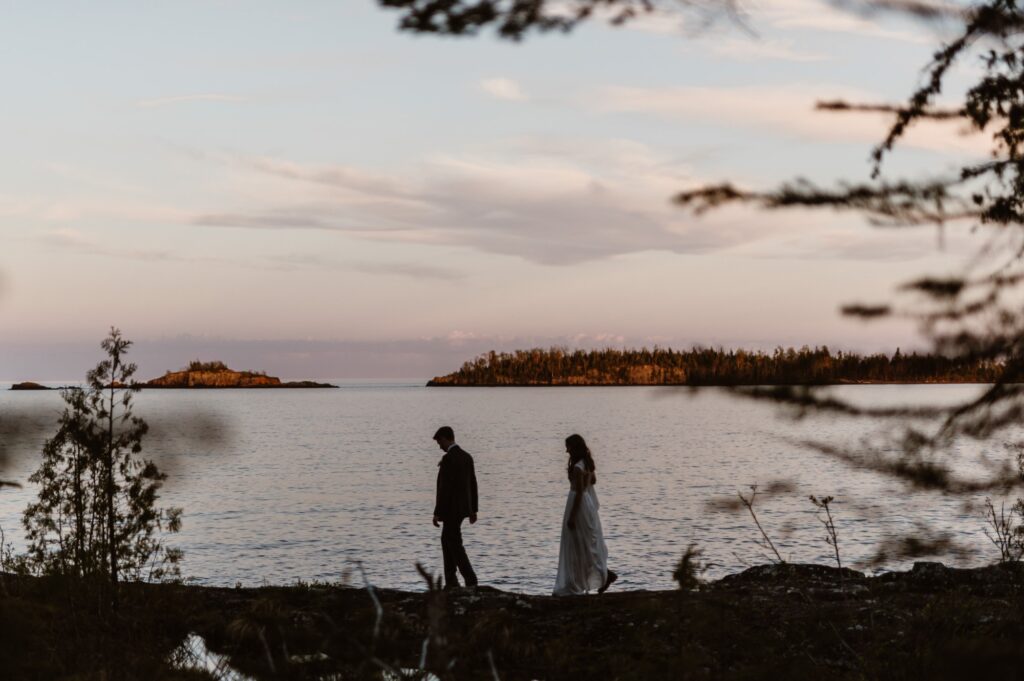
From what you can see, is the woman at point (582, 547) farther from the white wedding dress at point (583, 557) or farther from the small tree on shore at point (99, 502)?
A: the small tree on shore at point (99, 502)

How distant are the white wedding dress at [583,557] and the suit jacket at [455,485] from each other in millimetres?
1389

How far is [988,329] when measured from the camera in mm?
2539

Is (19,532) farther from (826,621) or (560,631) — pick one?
(826,621)

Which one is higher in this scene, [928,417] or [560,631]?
[928,417]

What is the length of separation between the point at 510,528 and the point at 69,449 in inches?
971

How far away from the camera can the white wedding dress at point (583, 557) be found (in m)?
13.6

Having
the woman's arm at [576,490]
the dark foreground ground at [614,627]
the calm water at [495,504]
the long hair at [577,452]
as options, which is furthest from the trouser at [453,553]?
the calm water at [495,504]

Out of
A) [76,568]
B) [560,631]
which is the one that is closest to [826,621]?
[560,631]

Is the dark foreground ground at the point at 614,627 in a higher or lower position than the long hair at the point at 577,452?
lower

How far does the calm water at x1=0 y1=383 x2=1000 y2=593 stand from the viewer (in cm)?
240

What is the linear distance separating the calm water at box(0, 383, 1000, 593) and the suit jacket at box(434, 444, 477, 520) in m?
3.29

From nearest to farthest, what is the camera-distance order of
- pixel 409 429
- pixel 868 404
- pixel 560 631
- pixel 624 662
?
pixel 868 404
pixel 624 662
pixel 560 631
pixel 409 429

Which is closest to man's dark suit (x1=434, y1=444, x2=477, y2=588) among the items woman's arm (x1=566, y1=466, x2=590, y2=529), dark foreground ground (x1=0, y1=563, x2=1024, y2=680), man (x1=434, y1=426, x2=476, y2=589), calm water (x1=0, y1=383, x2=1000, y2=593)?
man (x1=434, y1=426, x2=476, y2=589)

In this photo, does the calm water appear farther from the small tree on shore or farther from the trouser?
the trouser
